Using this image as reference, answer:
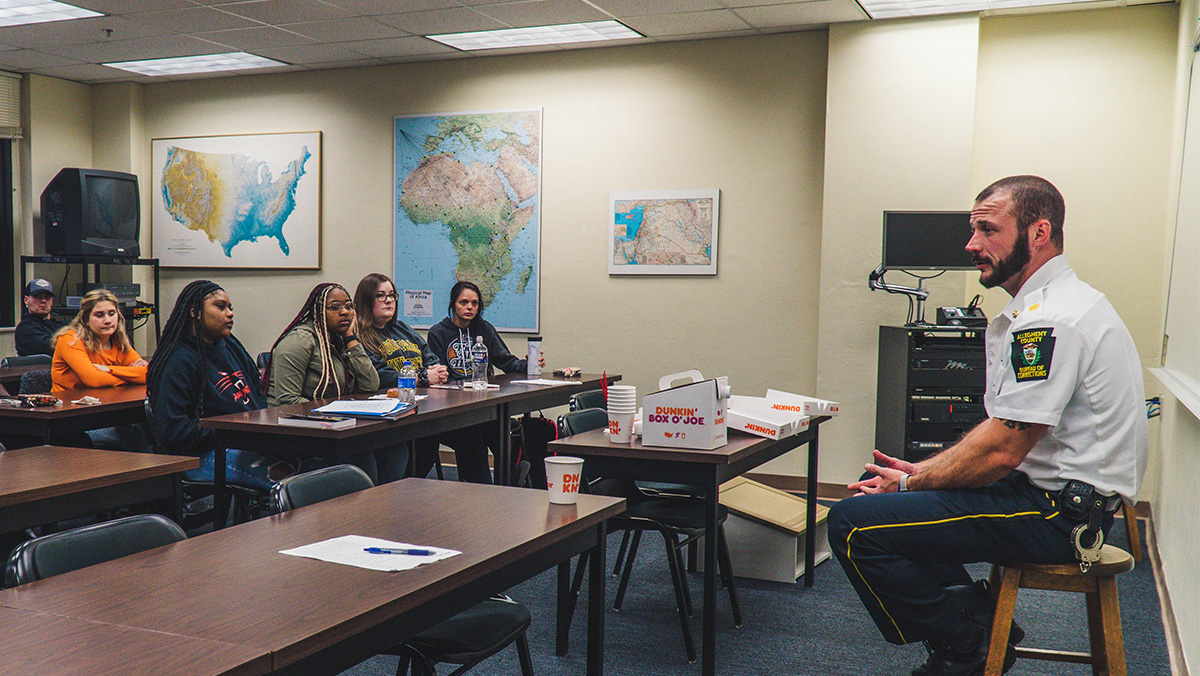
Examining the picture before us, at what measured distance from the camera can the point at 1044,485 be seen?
228 centimetres

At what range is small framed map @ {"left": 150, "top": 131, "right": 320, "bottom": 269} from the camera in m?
7.04

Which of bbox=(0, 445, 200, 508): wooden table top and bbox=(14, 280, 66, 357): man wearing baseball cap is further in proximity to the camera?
bbox=(14, 280, 66, 357): man wearing baseball cap

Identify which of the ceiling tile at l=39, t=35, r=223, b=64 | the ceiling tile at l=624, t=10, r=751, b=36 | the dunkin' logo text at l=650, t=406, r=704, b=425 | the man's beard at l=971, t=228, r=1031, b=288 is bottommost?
the dunkin' logo text at l=650, t=406, r=704, b=425

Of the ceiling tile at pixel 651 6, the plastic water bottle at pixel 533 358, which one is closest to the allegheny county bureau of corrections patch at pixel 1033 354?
the plastic water bottle at pixel 533 358

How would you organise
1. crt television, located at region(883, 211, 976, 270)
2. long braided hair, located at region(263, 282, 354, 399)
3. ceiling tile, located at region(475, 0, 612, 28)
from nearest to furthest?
long braided hair, located at region(263, 282, 354, 399)
crt television, located at region(883, 211, 976, 270)
ceiling tile, located at region(475, 0, 612, 28)

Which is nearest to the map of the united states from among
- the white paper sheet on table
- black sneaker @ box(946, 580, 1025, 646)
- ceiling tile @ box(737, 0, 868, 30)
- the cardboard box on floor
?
ceiling tile @ box(737, 0, 868, 30)

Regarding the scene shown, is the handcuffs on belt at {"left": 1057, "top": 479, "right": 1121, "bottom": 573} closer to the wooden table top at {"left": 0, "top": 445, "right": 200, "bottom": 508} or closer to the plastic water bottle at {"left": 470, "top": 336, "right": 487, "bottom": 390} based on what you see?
the wooden table top at {"left": 0, "top": 445, "right": 200, "bottom": 508}

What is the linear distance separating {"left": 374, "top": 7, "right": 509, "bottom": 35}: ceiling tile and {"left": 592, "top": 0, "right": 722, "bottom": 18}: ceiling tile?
0.77m

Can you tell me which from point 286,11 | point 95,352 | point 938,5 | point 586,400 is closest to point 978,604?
point 586,400

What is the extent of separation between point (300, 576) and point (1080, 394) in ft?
5.99

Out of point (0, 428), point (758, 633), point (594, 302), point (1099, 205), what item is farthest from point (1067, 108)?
point (0, 428)

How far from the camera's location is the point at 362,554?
1.75m

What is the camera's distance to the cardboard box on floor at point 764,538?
12.9ft

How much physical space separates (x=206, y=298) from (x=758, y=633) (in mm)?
2652
